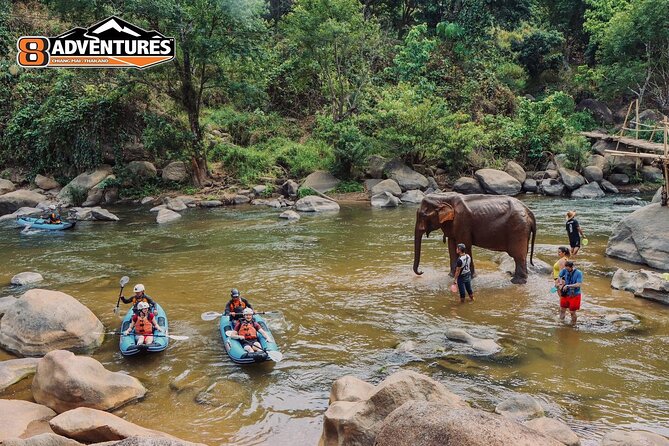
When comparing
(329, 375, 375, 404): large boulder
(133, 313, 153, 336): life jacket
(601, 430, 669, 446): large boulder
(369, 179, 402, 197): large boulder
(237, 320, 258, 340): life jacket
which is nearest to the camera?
(601, 430, 669, 446): large boulder

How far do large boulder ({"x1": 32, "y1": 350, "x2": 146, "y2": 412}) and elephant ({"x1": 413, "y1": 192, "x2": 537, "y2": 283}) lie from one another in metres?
6.62

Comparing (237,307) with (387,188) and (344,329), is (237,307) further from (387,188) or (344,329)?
(387,188)

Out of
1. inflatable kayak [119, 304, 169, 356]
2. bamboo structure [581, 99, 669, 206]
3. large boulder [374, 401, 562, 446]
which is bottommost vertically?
inflatable kayak [119, 304, 169, 356]

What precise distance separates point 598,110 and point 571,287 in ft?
94.4

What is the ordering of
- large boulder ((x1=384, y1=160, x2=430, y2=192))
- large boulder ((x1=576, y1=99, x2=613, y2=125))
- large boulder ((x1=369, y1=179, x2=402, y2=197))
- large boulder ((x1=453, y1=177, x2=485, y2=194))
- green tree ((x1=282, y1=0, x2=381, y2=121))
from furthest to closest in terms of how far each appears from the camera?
large boulder ((x1=576, y1=99, x2=613, y2=125)) < green tree ((x1=282, y1=0, x2=381, y2=121)) < large boulder ((x1=384, y1=160, x2=430, y2=192)) < large boulder ((x1=453, y1=177, x2=485, y2=194)) < large boulder ((x1=369, y1=179, x2=402, y2=197))

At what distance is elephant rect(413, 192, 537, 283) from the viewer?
37.8 ft

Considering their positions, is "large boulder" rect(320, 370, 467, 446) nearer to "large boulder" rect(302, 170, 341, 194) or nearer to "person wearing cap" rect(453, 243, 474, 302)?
"person wearing cap" rect(453, 243, 474, 302)

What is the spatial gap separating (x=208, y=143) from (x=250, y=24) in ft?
26.8

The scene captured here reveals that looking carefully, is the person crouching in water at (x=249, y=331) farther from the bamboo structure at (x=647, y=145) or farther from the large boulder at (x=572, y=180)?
the large boulder at (x=572, y=180)

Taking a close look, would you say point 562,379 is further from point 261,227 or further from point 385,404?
point 261,227

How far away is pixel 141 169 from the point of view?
87.6 ft

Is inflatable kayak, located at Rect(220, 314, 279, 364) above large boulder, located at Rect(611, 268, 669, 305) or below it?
below

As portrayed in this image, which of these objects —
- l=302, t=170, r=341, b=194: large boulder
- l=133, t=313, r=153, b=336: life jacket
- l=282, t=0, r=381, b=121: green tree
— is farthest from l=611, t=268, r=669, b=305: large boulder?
l=282, t=0, r=381, b=121: green tree

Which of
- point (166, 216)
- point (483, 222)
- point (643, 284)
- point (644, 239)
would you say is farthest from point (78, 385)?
point (166, 216)
